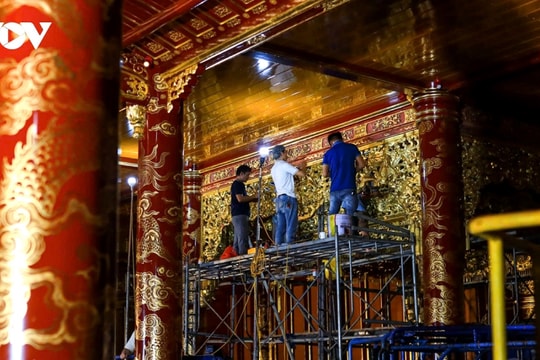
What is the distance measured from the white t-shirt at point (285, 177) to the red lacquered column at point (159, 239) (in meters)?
2.76

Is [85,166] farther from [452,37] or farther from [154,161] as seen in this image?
[452,37]

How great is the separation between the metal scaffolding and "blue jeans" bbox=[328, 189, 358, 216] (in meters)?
0.44

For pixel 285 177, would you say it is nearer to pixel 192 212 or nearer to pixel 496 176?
pixel 496 176

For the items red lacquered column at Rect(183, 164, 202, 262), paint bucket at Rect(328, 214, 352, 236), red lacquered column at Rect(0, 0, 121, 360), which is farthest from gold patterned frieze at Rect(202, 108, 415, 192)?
red lacquered column at Rect(0, 0, 121, 360)

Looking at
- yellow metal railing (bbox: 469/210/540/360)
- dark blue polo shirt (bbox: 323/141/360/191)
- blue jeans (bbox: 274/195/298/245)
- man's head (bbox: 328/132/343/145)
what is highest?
man's head (bbox: 328/132/343/145)

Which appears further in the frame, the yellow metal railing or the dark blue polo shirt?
the dark blue polo shirt

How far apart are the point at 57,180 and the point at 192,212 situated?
11.6 metres

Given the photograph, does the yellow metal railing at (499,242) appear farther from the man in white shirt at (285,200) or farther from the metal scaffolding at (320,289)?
the man in white shirt at (285,200)

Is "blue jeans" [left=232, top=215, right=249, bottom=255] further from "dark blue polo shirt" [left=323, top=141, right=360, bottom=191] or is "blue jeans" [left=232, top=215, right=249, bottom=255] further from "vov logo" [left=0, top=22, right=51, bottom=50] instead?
"vov logo" [left=0, top=22, right=51, bottom=50]

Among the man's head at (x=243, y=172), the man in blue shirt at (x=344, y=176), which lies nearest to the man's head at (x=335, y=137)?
the man in blue shirt at (x=344, y=176)

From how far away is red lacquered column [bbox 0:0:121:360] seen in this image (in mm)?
2969

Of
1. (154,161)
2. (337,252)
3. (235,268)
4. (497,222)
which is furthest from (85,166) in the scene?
(235,268)

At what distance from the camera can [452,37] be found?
9586mm

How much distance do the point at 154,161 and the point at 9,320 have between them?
5.87 meters
